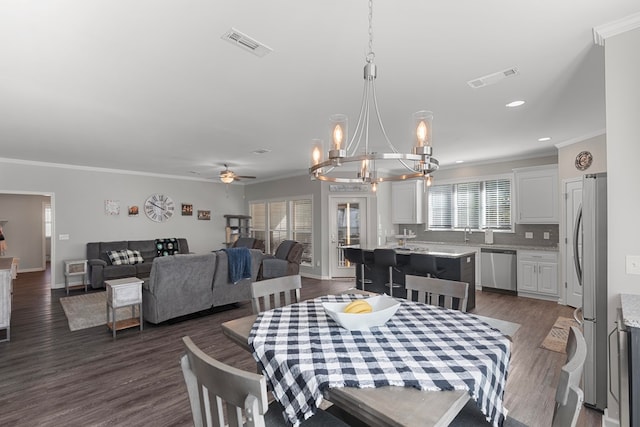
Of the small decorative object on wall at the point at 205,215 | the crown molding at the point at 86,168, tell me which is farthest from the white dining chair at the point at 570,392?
the small decorative object on wall at the point at 205,215

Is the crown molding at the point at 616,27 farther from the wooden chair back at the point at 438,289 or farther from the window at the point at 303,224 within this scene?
the window at the point at 303,224

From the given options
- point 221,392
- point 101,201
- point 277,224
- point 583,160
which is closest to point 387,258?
point 583,160

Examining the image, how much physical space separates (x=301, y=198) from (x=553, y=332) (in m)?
5.68

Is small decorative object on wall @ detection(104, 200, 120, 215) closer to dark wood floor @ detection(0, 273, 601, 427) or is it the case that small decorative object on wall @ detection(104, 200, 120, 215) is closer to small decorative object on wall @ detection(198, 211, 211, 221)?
small decorative object on wall @ detection(198, 211, 211, 221)

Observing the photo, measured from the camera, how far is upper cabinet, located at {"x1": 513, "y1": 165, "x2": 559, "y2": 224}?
5418 millimetres

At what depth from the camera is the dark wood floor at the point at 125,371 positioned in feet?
7.51

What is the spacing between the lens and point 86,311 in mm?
4824

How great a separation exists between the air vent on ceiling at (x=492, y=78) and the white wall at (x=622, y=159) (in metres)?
0.60

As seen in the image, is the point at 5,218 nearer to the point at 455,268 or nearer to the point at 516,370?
the point at 455,268

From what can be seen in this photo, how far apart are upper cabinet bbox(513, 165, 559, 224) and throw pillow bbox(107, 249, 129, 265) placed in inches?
320

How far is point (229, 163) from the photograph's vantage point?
21.7 feet

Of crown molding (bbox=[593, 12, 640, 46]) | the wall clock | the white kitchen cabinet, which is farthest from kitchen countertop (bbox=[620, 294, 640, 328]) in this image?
the wall clock

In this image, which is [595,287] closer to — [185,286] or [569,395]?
[569,395]

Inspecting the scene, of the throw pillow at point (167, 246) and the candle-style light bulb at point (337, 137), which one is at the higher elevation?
the candle-style light bulb at point (337, 137)
